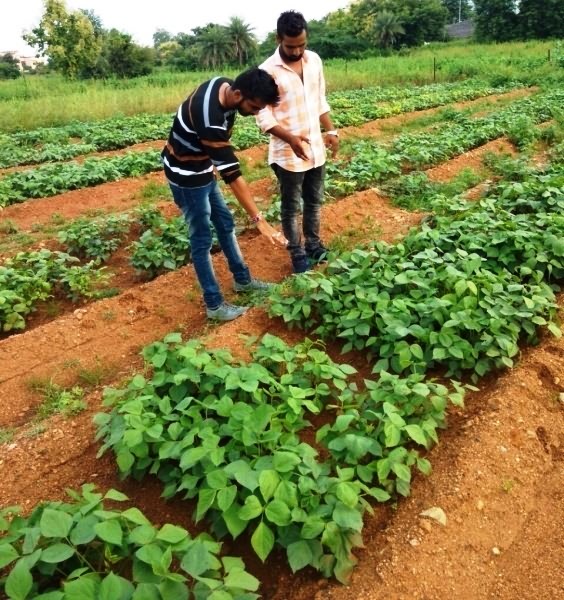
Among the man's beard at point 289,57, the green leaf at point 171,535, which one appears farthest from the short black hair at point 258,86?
the green leaf at point 171,535

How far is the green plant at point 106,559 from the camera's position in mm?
1562

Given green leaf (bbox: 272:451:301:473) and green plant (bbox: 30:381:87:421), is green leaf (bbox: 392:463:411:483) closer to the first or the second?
green leaf (bbox: 272:451:301:473)

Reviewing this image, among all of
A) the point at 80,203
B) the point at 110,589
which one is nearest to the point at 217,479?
the point at 110,589

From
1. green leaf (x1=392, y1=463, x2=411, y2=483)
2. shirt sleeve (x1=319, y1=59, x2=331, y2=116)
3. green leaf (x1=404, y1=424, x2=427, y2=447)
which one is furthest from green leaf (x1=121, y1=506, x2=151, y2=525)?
shirt sleeve (x1=319, y1=59, x2=331, y2=116)

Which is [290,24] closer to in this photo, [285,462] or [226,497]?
[285,462]

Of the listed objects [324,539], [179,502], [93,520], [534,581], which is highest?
[93,520]

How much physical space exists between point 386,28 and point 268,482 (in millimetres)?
45270

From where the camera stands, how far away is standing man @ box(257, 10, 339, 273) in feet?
12.0

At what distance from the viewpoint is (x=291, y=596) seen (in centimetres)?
199

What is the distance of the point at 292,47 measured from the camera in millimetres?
3611

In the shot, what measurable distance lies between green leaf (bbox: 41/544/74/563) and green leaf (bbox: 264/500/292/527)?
665 millimetres

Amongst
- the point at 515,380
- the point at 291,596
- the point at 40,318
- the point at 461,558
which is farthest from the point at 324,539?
the point at 40,318

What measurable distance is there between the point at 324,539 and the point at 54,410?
2003 mm

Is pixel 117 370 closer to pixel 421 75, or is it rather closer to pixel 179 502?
pixel 179 502
